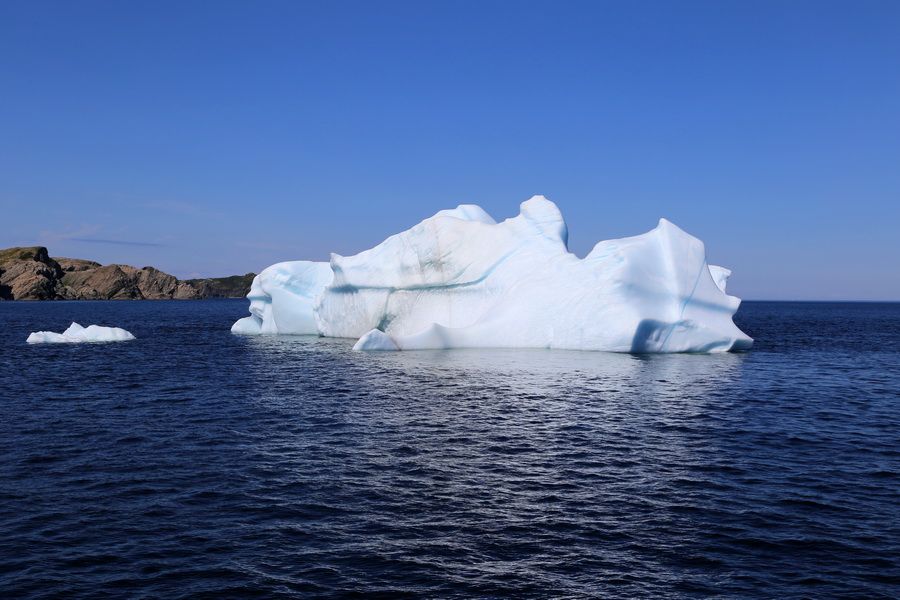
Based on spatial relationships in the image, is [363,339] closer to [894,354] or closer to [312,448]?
[312,448]

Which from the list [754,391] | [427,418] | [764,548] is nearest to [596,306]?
[754,391]

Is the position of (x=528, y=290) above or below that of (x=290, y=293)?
above

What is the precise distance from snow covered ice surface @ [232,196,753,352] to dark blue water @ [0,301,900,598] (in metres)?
8.12

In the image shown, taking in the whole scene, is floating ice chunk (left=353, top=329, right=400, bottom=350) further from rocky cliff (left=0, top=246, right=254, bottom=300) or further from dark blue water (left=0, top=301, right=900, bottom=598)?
rocky cliff (left=0, top=246, right=254, bottom=300)

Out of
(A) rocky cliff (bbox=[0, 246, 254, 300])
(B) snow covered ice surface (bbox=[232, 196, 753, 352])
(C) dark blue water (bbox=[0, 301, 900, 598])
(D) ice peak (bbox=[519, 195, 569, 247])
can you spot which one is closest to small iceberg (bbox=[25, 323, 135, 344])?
(B) snow covered ice surface (bbox=[232, 196, 753, 352])

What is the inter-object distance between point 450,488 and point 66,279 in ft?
633

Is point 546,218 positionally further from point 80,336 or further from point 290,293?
point 80,336

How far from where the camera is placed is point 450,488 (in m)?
12.6

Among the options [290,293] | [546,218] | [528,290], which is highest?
[546,218]

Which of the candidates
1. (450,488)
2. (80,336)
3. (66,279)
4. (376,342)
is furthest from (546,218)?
(66,279)

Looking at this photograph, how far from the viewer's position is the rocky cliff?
162500 mm

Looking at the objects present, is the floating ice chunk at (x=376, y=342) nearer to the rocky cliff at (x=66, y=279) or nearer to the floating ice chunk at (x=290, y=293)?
the floating ice chunk at (x=290, y=293)

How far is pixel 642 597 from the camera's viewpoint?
8.43 metres

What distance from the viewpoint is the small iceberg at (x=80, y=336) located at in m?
44.3
